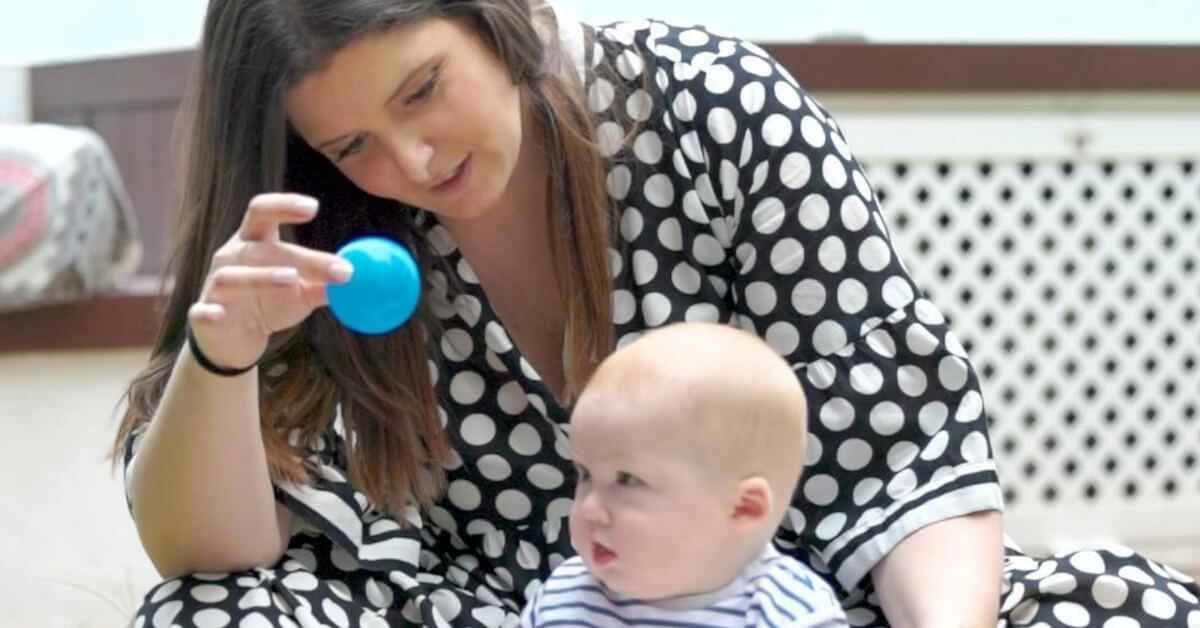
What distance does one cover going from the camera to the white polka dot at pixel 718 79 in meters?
1.11

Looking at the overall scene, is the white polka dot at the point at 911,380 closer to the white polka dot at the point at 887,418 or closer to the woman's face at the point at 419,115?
the white polka dot at the point at 887,418

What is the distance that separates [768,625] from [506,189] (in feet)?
1.43

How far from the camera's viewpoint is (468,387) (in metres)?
1.15

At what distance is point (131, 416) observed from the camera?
1095mm

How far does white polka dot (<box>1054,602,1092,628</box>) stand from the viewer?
1.00m

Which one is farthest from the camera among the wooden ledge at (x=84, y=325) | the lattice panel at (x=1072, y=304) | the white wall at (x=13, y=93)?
the white wall at (x=13, y=93)

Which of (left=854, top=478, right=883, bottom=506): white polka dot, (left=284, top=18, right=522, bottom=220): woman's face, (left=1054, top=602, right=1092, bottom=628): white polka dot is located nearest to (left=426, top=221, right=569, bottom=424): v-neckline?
(left=284, top=18, right=522, bottom=220): woman's face

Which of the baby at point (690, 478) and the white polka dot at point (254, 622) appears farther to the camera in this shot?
the white polka dot at point (254, 622)

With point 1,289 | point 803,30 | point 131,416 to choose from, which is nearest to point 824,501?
point 131,416

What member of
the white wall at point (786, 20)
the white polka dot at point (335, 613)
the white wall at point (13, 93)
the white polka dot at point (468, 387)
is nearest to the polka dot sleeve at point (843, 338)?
the white polka dot at point (468, 387)

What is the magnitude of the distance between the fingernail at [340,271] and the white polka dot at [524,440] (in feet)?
1.09

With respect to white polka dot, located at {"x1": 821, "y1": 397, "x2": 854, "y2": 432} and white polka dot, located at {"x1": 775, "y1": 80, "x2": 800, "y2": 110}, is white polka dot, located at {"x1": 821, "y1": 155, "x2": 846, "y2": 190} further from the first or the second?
white polka dot, located at {"x1": 821, "y1": 397, "x2": 854, "y2": 432}

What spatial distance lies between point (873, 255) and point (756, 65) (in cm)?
17

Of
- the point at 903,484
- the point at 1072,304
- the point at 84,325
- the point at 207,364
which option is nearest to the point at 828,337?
the point at 903,484
